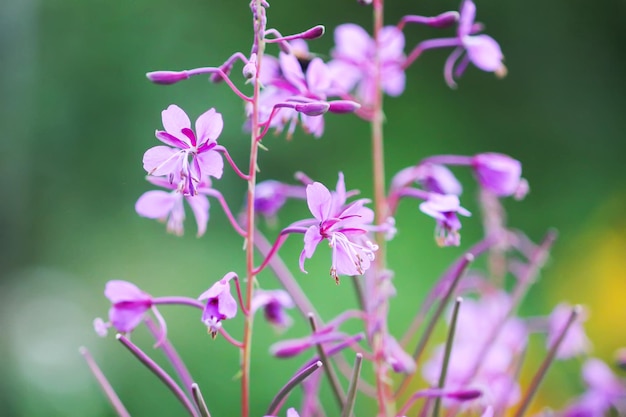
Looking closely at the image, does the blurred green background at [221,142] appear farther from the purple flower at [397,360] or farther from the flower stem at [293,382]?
the flower stem at [293,382]

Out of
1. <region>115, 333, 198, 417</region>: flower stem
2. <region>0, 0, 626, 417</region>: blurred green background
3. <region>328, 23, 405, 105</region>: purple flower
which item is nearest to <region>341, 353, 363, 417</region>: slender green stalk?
<region>115, 333, 198, 417</region>: flower stem

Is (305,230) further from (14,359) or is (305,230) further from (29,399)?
(14,359)

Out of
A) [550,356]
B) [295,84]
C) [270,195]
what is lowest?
[550,356]

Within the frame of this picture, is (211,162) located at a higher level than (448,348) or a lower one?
higher

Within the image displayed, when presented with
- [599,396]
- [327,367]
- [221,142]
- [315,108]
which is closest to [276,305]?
[327,367]

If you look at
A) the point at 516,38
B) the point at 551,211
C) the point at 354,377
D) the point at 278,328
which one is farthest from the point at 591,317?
the point at 354,377

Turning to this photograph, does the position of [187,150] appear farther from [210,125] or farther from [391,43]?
[391,43]

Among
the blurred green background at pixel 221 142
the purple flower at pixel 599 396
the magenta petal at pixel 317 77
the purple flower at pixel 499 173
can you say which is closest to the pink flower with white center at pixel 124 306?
the magenta petal at pixel 317 77
